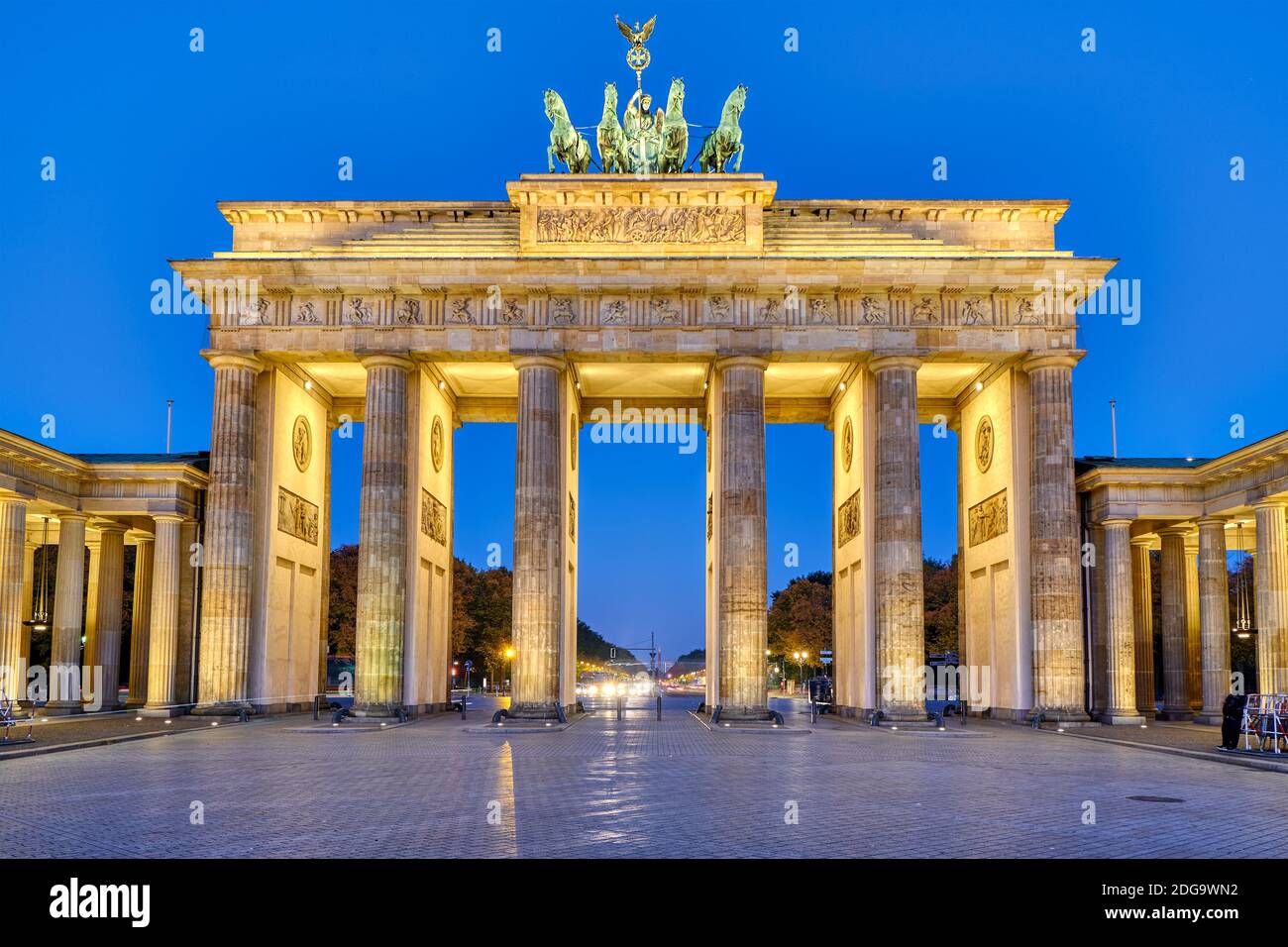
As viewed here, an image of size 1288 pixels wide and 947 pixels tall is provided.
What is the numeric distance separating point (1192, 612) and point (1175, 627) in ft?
7.65

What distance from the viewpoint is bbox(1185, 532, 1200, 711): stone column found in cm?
4675

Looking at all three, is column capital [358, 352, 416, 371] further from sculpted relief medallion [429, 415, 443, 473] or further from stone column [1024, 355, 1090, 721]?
stone column [1024, 355, 1090, 721]

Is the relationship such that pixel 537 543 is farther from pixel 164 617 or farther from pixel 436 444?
pixel 164 617

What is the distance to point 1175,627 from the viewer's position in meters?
46.1

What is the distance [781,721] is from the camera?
38.8 metres

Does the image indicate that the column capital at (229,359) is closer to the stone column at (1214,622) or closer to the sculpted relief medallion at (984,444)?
the sculpted relief medallion at (984,444)

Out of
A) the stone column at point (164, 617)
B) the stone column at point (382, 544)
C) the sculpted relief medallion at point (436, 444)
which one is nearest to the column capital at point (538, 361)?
the stone column at point (382, 544)

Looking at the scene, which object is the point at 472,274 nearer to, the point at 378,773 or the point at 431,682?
the point at 431,682

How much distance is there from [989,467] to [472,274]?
2198cm

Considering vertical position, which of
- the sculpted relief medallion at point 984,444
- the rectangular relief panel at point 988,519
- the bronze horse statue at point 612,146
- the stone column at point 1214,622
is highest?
the bronze horse statue at point 612,146

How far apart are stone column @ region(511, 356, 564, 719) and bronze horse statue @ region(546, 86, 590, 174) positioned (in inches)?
324

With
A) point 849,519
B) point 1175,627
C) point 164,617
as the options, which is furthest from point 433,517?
point 1175,627

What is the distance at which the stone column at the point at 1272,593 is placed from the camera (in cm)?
3712

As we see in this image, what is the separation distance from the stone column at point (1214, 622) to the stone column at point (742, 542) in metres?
16.2
